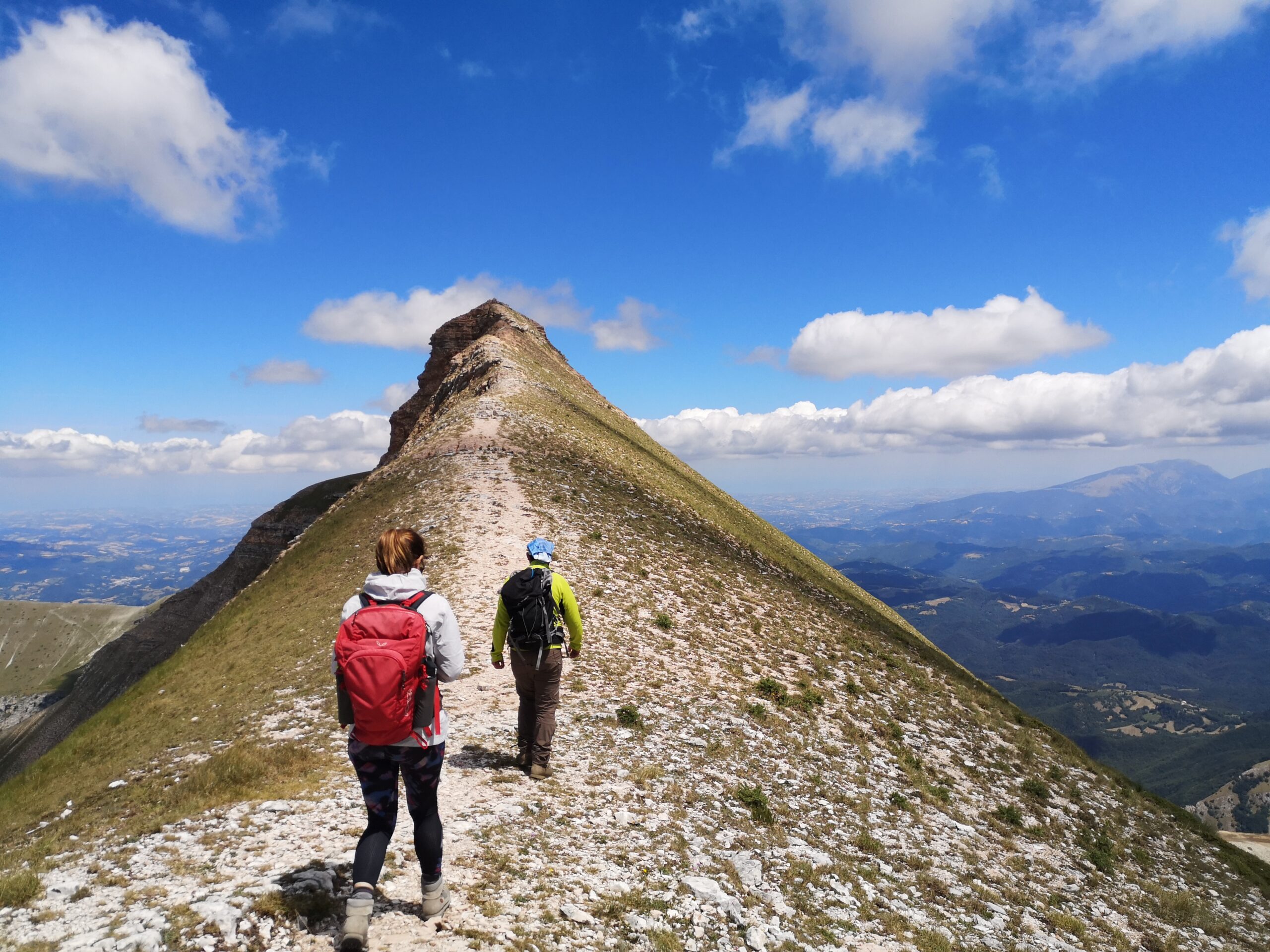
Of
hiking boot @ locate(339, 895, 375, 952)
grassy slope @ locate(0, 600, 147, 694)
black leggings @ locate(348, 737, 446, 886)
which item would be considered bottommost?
grassy slope @ locate(0, 600, 147, 694)

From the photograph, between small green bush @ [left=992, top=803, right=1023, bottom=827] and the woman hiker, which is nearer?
the woman hiker

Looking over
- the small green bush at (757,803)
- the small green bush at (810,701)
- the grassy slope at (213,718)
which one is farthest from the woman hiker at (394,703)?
→ the small green bush at (810,701)

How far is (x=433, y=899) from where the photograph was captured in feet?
22.3

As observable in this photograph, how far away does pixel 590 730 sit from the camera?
13.8 meters

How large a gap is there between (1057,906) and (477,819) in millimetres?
10808

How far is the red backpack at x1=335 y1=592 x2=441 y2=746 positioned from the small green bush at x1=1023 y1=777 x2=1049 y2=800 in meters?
17.4

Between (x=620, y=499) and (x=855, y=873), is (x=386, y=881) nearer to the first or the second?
(x=855, y=873)

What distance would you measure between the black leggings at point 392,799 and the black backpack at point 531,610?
157 inches

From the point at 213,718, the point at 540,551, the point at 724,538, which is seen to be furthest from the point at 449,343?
the point at 540,551

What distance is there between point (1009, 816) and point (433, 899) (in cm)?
1416

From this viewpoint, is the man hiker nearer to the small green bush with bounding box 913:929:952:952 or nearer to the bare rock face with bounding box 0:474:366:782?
the small green bush with bounding box 913:929:952:952

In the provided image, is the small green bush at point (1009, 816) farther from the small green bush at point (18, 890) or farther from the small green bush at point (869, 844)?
the small green bush at point (18, 890)

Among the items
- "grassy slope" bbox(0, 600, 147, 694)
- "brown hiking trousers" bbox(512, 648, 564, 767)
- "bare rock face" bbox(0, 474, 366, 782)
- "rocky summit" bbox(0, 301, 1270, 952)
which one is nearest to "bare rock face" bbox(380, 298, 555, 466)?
"bare rock face" bbox(0, 474, 366, 782)

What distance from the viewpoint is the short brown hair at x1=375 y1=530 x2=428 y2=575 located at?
678 centimetres
